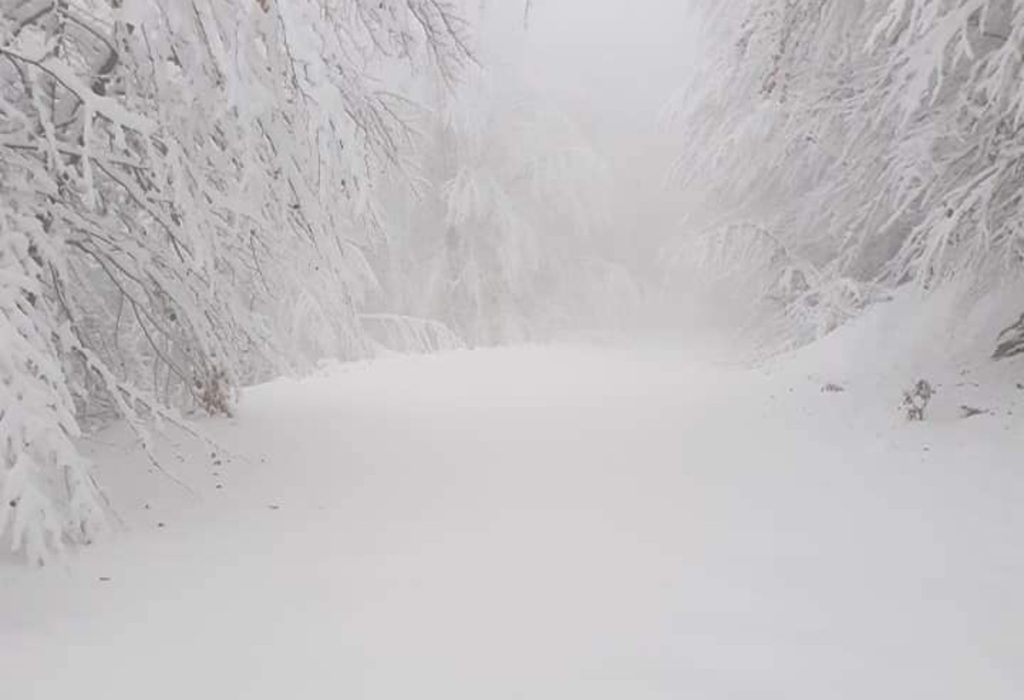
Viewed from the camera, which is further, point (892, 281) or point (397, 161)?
point (892, 281)

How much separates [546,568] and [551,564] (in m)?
0.06

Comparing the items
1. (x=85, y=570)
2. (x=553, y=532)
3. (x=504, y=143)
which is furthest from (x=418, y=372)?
(x=504, y=143)

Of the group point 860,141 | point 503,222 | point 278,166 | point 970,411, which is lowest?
point 970,411

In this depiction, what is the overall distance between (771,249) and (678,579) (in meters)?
9.00

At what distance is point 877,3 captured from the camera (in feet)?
19.4

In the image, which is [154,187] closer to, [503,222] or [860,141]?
[860,141]

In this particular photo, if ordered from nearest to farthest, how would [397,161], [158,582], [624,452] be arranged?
[158,582]
[397,161]
[624,452]

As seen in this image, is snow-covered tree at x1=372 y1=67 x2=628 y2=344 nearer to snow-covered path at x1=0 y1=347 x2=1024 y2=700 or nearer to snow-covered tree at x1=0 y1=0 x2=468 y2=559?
snow-covered path at x1=0 y1=347 x2=1024 y2=700

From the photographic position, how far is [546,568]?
4117mm

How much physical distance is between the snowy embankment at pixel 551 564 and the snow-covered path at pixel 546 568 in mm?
14

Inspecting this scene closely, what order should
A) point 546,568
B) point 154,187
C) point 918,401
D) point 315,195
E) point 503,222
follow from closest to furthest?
point 546,568
point 154,187
point 315,195
point 918,401
point 503,222

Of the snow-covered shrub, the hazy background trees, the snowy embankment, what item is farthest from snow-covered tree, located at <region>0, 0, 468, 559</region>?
the snow-covered shrub

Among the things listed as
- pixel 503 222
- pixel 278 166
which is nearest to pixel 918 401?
pixel 278 166

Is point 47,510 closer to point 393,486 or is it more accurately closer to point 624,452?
point 393,486
